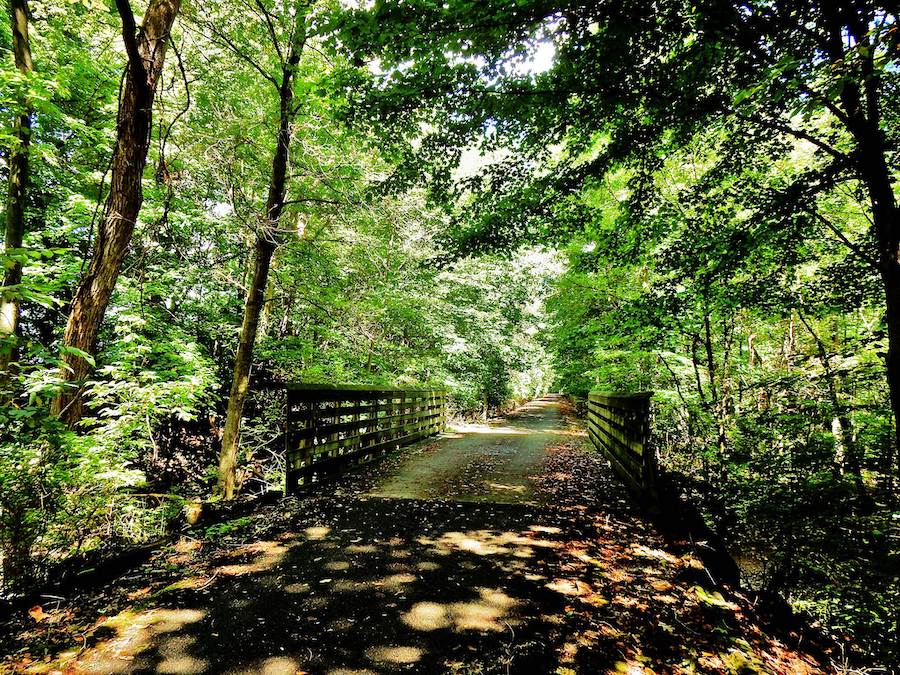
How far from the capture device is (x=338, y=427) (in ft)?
20.1

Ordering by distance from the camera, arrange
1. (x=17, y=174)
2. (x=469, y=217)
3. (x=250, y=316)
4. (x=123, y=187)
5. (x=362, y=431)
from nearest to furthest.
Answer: (x=123, y=187) → (x=250, y=316) → (x=17, y=174) → (x=469, y=217) → (x=362, y=431)

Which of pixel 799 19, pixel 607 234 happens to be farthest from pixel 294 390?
→ pixel 799 19

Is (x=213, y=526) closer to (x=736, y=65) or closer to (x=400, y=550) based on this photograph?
(x=400, y=550)

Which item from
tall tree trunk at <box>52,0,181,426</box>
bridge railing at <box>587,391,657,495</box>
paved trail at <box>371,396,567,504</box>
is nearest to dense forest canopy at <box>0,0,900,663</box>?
tall tree trunk at <box>52,0,181,426</box>

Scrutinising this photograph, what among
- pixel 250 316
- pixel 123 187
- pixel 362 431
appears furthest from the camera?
pixel 362 431

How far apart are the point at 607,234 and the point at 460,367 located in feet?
40.5

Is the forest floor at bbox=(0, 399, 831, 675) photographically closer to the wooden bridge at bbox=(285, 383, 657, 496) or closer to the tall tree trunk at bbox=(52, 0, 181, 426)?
the wooden bridge at bbox=(285, 383, 657, 496)

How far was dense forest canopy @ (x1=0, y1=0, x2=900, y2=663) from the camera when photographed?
124 inches

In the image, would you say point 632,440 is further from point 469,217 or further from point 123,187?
point 123,187

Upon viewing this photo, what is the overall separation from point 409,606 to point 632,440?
3.72m

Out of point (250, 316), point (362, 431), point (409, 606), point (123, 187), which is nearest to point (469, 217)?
point (250, 316)

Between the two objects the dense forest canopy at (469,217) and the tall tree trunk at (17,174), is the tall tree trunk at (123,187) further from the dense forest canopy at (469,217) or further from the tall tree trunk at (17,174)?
the tall tree trunk at (17,174)

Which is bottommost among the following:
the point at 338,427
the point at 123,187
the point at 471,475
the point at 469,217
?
the point at 471,475

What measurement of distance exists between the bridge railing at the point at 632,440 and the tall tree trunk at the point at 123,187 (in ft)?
18.0
